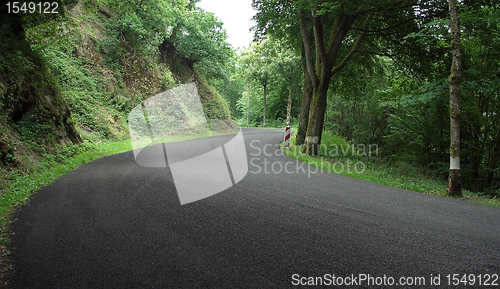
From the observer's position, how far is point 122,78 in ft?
60.4

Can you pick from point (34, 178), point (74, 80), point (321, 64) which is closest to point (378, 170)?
point (321, 64)

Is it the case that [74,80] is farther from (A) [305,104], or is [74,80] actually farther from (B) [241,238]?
(B) [241,238]

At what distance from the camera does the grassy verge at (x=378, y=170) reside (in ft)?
24.3

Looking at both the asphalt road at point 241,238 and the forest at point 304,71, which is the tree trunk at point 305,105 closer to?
the forest at point 304,71

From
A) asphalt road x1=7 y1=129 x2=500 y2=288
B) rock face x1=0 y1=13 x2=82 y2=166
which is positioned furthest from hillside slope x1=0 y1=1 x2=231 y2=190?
asphalt road x1=7 y1=129 x2=500 y2=288

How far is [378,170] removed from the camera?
10.5 metres

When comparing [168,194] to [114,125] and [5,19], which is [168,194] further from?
[114,125]

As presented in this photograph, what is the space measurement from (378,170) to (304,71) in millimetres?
8451

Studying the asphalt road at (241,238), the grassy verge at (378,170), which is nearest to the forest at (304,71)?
the grassy verge at (378,170)

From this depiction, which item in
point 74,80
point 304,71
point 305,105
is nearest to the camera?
point 74,80

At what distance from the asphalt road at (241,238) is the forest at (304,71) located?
2.21 metres

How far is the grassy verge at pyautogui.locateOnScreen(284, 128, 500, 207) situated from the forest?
654 mm

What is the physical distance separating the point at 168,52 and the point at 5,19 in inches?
669

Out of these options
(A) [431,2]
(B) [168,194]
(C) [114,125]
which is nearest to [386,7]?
(A) [431,2]
